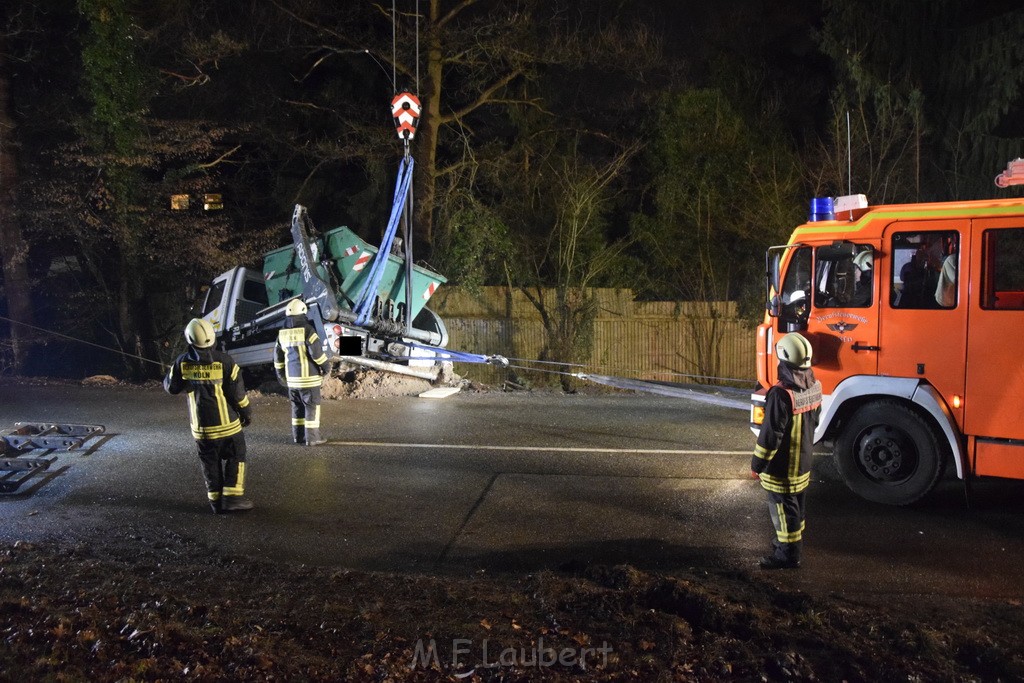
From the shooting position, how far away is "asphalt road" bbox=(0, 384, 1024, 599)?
575 cm

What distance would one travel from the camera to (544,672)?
A: 3.89m

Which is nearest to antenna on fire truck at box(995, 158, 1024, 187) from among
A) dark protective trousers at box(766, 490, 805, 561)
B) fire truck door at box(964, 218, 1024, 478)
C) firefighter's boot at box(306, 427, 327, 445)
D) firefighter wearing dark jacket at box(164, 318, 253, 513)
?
fire truck door at box(964, 218, 1024, 478)

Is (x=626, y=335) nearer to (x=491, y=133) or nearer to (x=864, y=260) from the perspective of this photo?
(x=491, y=133)

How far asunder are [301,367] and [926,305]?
6.11m

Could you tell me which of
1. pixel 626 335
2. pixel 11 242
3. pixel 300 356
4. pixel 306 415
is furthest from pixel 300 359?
pixel 11 242

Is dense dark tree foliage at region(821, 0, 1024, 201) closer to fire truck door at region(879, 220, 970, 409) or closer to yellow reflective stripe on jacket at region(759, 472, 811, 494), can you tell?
fire truck door at region(879, 220, 970, 409)

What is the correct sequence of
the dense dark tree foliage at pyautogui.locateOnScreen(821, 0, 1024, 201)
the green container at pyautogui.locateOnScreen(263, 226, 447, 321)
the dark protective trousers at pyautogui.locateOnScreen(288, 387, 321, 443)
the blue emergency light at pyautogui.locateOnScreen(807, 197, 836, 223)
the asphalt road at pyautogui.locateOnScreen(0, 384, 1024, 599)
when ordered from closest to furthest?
the asphalt road at pyautogui.locateOnScreen(0, 384, 1024, 599) → the blue emergency light at pyautogui.locateOnScreen(807, 197, 836, 223) → the dark protective trousers at pyautogui.locateOnScreen(288, 387, 321, 443) → the green container at pyautogui.locateOnScreen(263, 226, 447, 321) → the dense dark tree foliage at pyautogui.locateOnScreen(821, 0, 1024, 201)

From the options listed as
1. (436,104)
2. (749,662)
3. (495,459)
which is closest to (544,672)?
(749,662)

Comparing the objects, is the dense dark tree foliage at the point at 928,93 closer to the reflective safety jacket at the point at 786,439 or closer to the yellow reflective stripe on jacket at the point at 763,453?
the reflective safety jacket at the point at 786,439

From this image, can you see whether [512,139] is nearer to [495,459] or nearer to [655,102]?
[655,102]

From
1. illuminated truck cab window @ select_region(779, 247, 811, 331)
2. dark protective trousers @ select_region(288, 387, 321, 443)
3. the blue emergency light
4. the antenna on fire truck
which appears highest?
the antenna on fire truck

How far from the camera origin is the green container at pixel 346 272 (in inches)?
525

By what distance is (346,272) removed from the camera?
1339 centimetres

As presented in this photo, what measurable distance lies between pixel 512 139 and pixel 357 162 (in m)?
3.96
